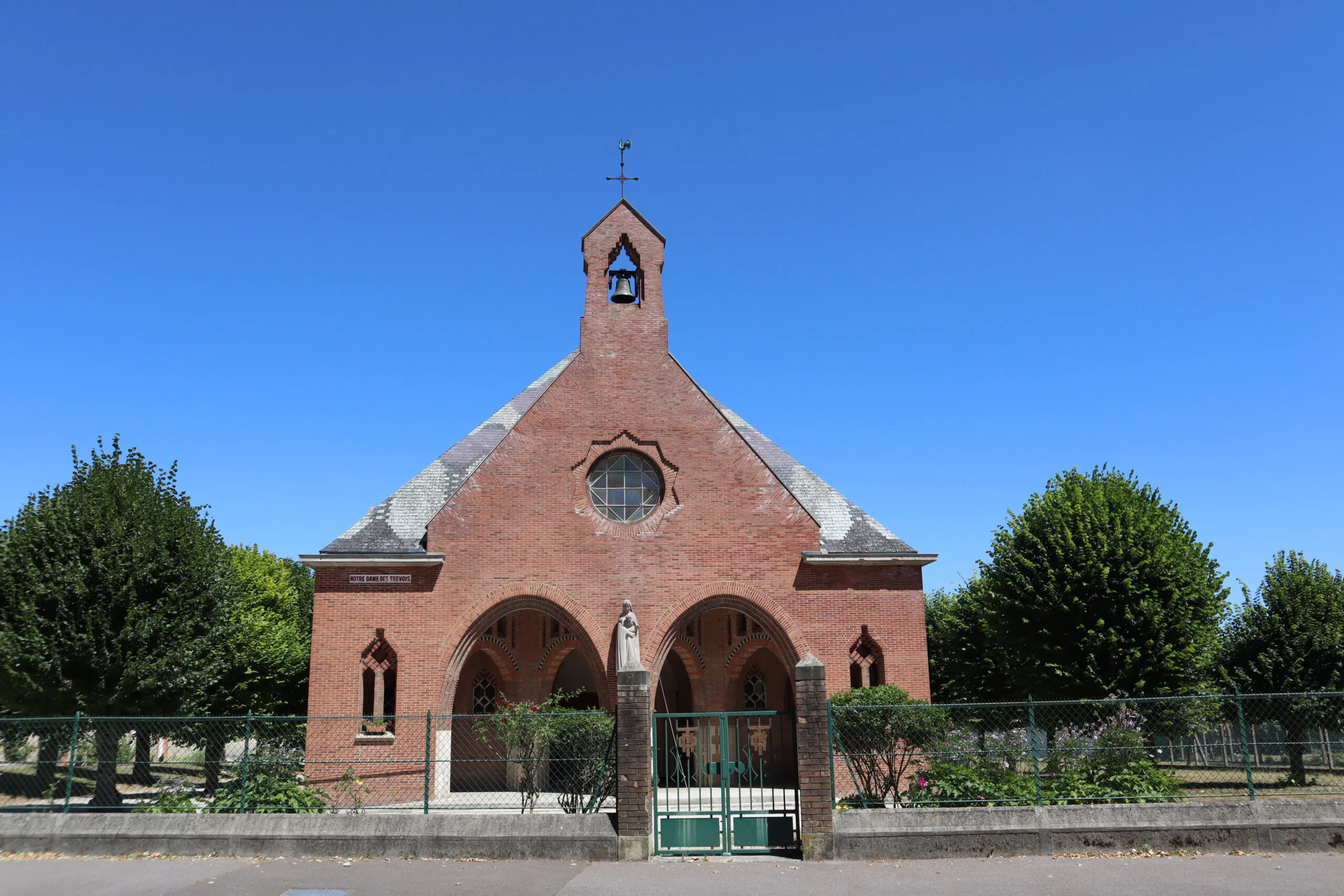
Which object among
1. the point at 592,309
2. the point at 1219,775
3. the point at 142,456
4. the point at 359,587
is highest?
the point at 592,309

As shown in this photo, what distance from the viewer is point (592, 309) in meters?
22.8

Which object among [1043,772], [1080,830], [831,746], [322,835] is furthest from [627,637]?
[1080,830]

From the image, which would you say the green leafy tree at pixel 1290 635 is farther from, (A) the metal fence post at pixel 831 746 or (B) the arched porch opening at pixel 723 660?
(A) the metal fence post at pixel 831 746

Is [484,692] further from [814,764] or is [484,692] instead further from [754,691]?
[814,764]

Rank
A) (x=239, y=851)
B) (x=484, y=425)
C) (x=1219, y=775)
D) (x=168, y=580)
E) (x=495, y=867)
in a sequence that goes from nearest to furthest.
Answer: (x=495, y=867)
(x=239, y=851)
(x=168, y=580)
(x=1219, y=775)
(x=484, y=425)

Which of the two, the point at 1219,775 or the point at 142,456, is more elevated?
the point at 142,456

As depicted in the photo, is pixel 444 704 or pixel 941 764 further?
pixel 444 704

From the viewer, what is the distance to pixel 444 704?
772 inches

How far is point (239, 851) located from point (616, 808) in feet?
16.8

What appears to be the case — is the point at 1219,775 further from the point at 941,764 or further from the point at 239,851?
the point at 239,851

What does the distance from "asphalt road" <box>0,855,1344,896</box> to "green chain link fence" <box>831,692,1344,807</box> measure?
4.99ft

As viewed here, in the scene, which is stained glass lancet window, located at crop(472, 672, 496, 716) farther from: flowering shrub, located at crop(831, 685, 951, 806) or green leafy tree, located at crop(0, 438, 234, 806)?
flowering shrub, located at crop(831, 685, 951, 806)

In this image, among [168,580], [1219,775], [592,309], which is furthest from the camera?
[592,309]

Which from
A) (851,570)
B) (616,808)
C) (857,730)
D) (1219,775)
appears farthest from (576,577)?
(1219,775)
